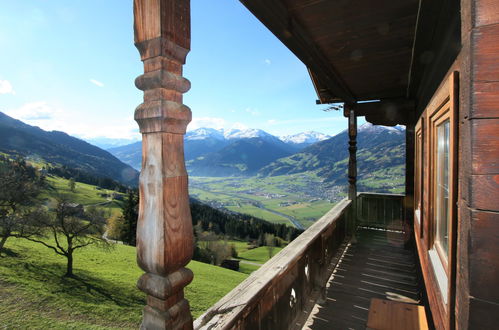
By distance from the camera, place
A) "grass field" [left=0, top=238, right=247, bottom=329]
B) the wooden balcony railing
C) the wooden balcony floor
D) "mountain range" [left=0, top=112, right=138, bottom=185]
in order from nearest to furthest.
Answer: the wooden balcony floor < the wooden balcony railing < "grass field" [left=0, top=238, right=247, bottom=329] < "mountain range" [left=0, top=112, right=138, bottom=185]

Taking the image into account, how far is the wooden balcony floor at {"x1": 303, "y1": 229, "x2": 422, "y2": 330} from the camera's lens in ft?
11.6

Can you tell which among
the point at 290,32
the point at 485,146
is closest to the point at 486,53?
the point at 485,146

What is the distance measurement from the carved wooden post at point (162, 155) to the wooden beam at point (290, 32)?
0.97 m

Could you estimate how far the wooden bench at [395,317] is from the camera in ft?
7.36

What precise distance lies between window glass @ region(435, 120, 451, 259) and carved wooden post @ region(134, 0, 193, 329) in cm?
202

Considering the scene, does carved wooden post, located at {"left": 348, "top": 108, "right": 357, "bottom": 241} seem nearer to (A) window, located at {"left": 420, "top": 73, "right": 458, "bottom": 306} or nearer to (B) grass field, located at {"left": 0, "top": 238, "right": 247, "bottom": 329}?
(A) window, located at {"left": 420, "top": 73, "right": 458, "bottom": 306}

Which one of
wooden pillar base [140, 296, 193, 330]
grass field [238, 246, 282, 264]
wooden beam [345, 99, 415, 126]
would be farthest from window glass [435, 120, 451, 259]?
grass field [238, 246, 282, 264]

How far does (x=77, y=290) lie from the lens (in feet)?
145

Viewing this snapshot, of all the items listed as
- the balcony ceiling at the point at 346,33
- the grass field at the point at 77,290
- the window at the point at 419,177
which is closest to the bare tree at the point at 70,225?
the grass field at the point at 77,290

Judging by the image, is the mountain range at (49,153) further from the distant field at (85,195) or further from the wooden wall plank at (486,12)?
the wooden wall plank at (486,12)

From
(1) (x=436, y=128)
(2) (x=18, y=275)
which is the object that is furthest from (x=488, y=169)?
(2) (x=18, y=275)

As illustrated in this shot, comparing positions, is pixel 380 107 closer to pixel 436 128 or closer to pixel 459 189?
pixel 436 128

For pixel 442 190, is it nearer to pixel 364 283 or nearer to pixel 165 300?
pixel 165 300

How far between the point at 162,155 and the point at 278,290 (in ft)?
6.05
